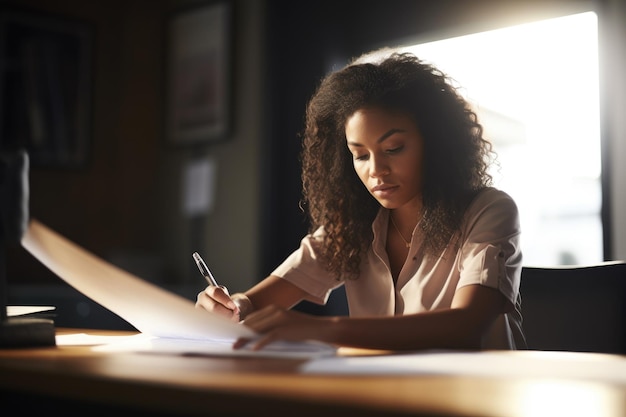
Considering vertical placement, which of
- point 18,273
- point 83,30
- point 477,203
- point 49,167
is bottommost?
point 18,273

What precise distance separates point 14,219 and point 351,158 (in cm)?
85

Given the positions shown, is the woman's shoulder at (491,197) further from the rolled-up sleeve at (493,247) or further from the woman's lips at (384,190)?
the woman's lips at (384,190)

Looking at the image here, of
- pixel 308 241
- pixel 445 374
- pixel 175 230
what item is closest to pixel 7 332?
pixel 445 374

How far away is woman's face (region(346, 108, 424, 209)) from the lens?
4.54 ft

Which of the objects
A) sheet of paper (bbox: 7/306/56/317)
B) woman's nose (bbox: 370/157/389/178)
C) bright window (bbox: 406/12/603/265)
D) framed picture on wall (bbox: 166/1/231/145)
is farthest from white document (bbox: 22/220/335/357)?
framed picture on wall (bbox: 166/1/231/145)

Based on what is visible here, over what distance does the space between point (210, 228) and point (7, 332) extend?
2691 millimetres

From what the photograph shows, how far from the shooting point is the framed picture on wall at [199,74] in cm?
353

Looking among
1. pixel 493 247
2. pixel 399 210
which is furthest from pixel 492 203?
pixel 399 210

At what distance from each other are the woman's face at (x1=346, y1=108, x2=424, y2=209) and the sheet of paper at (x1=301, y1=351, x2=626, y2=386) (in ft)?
1.84

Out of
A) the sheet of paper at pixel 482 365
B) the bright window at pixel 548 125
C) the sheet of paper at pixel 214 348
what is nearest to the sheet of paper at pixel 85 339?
the sheet of paper at pixel 214 348

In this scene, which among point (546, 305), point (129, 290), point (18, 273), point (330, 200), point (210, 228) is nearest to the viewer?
point (129, 290)

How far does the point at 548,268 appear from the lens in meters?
1.42

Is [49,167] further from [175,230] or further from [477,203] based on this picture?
[477,203]

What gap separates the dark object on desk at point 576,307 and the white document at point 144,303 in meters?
0.69
